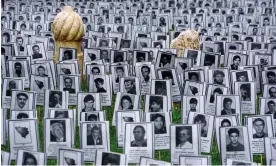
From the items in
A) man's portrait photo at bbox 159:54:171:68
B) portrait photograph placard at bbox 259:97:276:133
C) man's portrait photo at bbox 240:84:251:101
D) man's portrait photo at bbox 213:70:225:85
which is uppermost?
man's portrait photo at bbox 159:54:171:68

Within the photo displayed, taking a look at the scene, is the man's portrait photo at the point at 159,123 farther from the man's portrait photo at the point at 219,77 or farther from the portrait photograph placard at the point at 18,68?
the portrait photograph placard at the point at 18,68

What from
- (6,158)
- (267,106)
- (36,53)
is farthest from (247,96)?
(36,53)

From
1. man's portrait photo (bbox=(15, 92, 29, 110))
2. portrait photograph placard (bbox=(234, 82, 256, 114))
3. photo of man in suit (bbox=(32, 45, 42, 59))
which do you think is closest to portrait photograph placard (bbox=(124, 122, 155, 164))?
man's portrait photo (bbox=(15, 92, 29, 110))

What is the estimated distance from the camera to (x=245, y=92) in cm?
1209

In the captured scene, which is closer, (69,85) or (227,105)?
(227,105)

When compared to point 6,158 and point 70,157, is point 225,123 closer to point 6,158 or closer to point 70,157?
point 70,157

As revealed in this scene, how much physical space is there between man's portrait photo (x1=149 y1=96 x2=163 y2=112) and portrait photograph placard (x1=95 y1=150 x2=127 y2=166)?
3.11 meters

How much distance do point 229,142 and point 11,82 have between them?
14.2 ft

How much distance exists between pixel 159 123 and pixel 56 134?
150cm

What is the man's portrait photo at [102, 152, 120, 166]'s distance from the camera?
7961 mm

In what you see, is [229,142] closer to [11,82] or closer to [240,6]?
[11,82]

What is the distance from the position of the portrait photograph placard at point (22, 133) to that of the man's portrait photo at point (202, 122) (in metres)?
2.31

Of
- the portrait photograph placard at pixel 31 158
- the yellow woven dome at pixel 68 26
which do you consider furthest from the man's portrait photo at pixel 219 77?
the portrait photograph placard at pixel 31 158

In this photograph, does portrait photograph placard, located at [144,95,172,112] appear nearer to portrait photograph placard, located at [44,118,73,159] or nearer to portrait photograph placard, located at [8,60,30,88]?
portrait photograph placard, located at [44,118,73,159]
